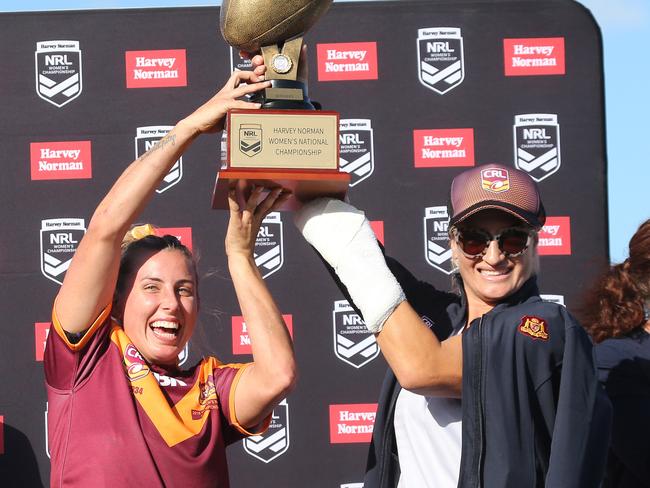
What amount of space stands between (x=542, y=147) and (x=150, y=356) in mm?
2464

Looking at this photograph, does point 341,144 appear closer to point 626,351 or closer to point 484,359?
point 626,351

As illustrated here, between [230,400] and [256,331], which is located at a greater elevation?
[256,331]

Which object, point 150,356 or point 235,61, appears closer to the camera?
point 150,356

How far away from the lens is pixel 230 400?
7.77ft

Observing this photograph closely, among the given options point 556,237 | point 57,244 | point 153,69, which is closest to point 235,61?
point 153,69

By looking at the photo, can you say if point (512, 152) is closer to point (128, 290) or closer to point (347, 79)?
point (347, 79)

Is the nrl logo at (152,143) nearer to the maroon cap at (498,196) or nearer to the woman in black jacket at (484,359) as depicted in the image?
the woman in black jacket at (484,359)

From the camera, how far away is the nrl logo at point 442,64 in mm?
4359

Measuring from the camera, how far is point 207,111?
2.32 m

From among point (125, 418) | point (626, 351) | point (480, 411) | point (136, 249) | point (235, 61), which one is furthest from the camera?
point (235, 61)

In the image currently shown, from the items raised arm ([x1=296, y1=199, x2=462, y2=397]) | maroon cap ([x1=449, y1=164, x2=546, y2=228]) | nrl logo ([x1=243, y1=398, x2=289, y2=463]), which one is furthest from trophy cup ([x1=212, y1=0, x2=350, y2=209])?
nrl logo ([x1=243, y1=398, x2=289, y2=463])

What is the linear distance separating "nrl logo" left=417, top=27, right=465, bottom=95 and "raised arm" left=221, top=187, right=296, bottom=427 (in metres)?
2.16

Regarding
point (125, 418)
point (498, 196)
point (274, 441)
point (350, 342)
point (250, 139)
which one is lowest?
point (274, 441)

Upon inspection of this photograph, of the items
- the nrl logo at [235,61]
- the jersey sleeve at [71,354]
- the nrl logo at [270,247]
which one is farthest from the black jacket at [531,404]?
the nrl logo at [235,61]
